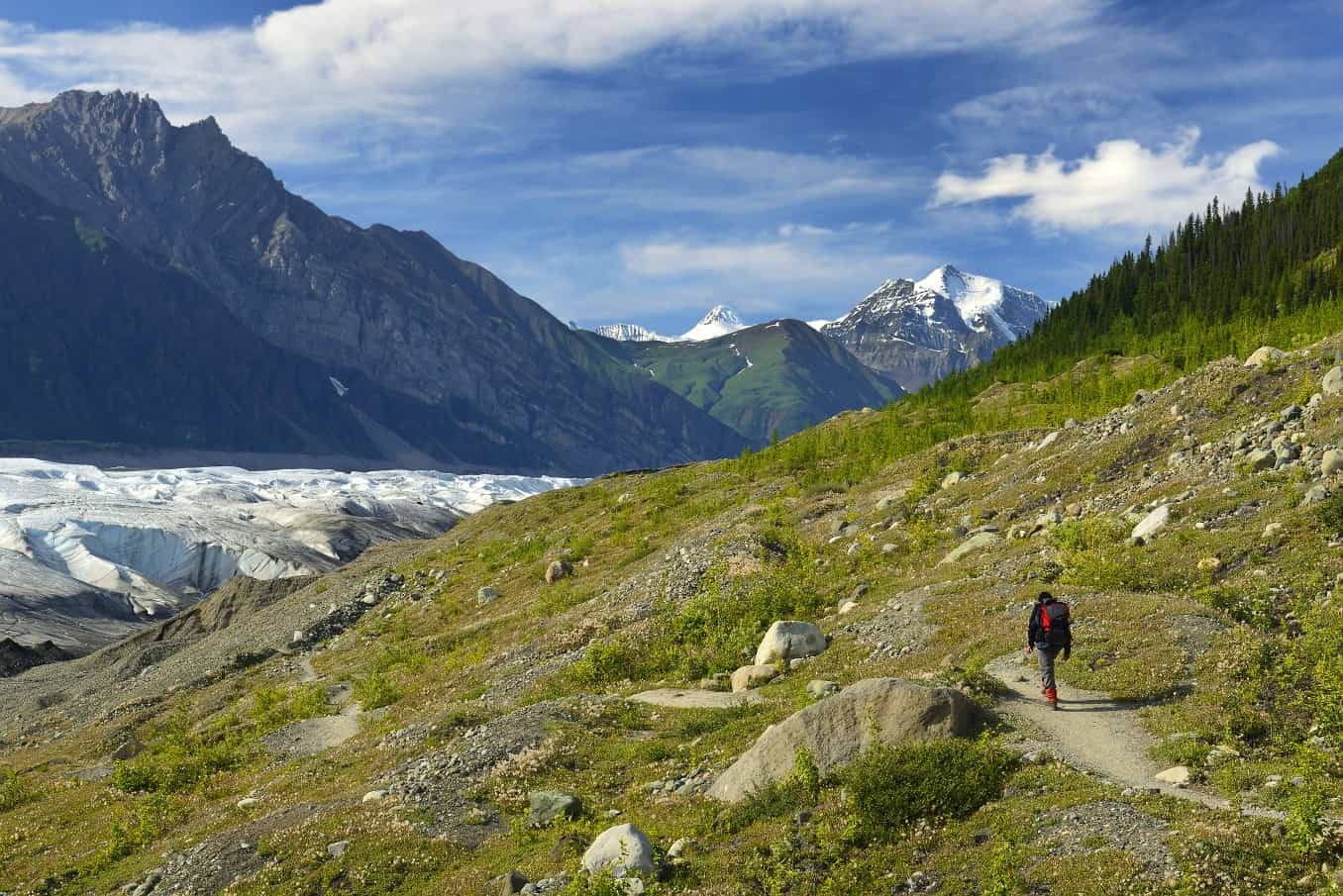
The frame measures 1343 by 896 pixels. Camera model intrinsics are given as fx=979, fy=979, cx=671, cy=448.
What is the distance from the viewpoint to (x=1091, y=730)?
17.5 m

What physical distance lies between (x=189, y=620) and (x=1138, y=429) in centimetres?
7944

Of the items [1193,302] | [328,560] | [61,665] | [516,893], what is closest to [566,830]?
[516,893]

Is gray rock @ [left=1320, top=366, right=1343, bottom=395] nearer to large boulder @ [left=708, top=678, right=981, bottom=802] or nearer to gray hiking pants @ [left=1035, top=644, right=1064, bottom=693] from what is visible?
gray hiking pants @ [left=1035, top=644, right=1064, bottom=693]

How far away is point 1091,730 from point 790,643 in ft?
33.7

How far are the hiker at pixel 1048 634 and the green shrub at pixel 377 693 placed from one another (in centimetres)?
2478

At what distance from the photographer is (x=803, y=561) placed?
124 ft

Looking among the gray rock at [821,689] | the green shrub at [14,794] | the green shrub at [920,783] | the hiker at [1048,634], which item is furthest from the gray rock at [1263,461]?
the green shrub at [14,794]

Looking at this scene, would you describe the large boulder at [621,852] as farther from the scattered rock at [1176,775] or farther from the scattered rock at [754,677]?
the scattered rock at [754,677]

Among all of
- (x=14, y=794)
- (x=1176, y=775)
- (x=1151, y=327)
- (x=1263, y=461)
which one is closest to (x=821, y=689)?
(x=1176, y=775)

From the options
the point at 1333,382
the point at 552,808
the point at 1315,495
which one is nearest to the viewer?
the point at 552,808

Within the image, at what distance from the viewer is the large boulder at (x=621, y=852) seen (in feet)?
48.6

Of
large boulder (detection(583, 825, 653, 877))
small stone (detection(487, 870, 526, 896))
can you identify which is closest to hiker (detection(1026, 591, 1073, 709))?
large boulder (detection(583, 825, 653, 877))

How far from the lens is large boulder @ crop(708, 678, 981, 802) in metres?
16.8

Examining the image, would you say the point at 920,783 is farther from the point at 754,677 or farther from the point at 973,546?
the point at 973,546
